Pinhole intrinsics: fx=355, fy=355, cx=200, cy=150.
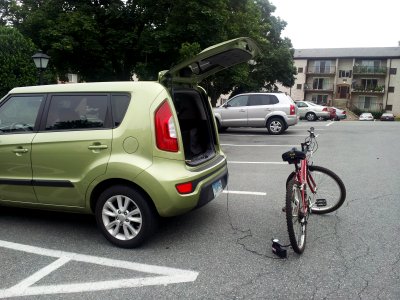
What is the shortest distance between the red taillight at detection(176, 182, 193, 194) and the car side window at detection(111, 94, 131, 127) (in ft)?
2.96

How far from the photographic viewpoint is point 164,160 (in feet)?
11.5

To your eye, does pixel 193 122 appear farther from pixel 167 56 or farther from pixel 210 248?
pixel 167 56

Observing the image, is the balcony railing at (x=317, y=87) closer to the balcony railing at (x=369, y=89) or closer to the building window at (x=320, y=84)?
the building window at (x=320, y=84)

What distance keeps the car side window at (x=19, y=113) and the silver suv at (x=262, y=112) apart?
420 inches

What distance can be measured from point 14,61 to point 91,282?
476 inches

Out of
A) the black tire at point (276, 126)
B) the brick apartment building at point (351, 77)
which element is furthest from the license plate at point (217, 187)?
the brick apartment building at point (351, 77)

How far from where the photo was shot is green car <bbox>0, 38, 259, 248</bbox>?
11.5 ft

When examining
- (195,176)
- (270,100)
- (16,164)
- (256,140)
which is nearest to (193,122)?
(195,176)

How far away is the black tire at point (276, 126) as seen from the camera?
1379cm

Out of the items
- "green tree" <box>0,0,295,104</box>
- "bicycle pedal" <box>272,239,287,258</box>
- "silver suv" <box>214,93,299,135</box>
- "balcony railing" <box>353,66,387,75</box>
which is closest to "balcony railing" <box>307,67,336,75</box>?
"balcony railing" <box>353,66,387,75</box>

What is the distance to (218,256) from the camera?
3514 millimetres

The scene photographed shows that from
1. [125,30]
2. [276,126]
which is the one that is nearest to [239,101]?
[276,126]

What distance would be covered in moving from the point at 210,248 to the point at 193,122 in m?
1.67

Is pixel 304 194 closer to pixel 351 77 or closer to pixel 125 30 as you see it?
pixel 125 30
